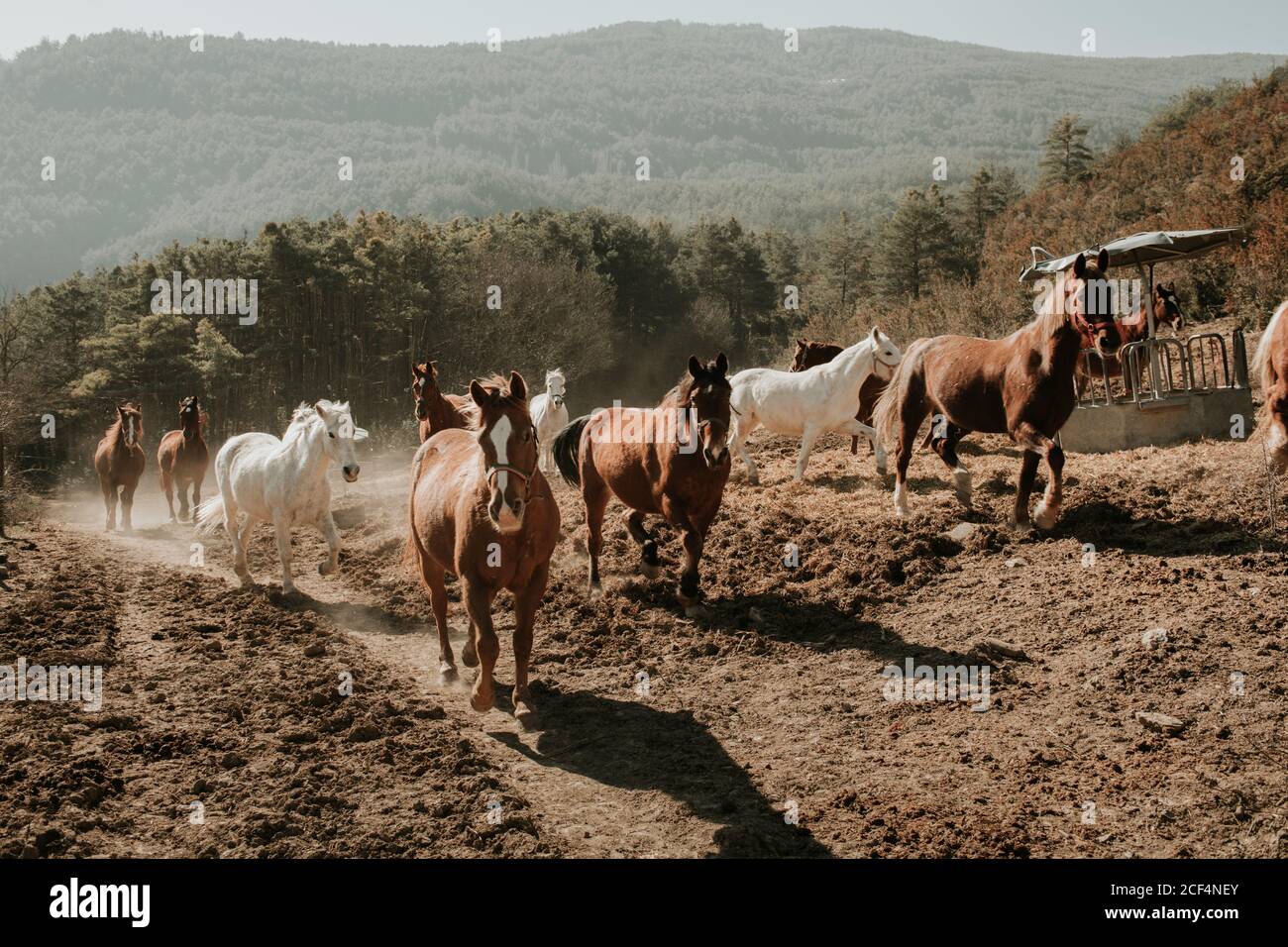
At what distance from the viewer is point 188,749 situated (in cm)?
555

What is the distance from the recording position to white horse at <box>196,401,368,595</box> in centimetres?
985

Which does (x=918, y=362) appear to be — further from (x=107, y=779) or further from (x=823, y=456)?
(x=107, y=779)

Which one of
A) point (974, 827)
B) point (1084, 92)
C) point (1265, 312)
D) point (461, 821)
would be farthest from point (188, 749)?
point (1084, 92)

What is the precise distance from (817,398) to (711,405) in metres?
5.25

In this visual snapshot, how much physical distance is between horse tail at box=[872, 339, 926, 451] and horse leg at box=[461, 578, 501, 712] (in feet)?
18.9

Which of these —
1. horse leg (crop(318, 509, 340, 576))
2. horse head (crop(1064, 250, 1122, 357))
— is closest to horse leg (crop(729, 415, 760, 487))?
horse head (crop(1064, 250, 1122, 357))

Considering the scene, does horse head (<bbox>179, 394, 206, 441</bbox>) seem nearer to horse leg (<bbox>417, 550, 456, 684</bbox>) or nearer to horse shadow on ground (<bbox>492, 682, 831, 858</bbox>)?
horse leg (<bbox>417, 550, 456, 684</bbox>)

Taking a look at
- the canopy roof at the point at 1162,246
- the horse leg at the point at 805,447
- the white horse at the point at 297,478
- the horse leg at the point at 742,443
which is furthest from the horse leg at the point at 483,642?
the canopy roof at the point at 1162,246

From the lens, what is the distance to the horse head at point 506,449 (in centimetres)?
537

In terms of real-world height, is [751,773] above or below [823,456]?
below

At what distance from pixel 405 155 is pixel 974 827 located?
196085 millimetres

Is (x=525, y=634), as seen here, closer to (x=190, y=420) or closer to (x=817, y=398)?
(x=817, y=398)

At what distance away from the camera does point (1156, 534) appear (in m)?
7.88

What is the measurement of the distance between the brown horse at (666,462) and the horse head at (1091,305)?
3.23m
